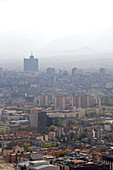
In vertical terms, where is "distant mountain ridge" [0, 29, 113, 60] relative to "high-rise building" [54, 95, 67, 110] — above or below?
above

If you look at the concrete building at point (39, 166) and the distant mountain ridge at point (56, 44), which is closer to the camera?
the concrete building at point (39, 166)

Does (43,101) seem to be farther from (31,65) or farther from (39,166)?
(31,65)

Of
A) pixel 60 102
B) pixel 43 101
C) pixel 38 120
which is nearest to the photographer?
pixel 38 120

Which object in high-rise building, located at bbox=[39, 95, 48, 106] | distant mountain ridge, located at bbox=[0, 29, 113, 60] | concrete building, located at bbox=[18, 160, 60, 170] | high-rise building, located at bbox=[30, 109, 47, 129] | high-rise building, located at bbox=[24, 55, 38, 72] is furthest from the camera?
distant mountain ridge, located at bbox=[0, 29, 113, 60]

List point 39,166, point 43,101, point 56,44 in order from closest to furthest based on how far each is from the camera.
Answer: point 39,166 < point 43,101 < point 56,44

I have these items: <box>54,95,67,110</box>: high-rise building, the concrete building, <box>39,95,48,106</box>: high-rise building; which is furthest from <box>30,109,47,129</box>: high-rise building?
the concrete building

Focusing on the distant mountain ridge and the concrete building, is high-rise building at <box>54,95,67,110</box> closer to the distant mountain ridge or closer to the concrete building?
the concrete building

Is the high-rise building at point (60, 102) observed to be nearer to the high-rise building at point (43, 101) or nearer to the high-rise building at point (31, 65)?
the high-rise building at point (43, 101)

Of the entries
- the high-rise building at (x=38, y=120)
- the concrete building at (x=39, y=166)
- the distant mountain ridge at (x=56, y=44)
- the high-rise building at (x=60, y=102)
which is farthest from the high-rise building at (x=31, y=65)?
the concrete building at (x=39, y=166)

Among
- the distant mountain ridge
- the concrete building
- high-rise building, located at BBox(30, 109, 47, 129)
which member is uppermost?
the distant mountain ridge

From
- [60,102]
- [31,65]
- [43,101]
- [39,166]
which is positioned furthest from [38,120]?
[31,65]

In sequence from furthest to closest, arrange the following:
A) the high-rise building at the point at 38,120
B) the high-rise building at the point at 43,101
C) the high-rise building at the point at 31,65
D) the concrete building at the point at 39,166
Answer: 1. the high-rise building at the point at 31,65
2. the high-rise building at the point at 43,101
3. the high-rise building at the point at 38,120
4. the concrete building at the point at 39,166

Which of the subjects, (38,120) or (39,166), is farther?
(38,120)

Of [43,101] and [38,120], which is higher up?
[43,101]
